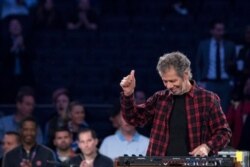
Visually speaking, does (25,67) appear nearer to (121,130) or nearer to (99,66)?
(99,66)

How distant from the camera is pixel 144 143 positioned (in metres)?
11.6

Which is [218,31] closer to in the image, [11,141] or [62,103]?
[62,103]

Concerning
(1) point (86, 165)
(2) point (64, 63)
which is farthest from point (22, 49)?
(1) point (86, 165)

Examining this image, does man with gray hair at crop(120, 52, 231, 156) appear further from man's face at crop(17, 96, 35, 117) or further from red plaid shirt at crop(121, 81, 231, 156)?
man's face at crop(17, 96, 35, 117)

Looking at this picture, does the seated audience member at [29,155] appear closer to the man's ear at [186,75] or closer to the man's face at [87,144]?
the man's face at [87,144]

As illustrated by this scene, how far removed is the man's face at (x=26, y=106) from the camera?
12.9 m

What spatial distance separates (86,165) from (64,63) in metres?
6.22

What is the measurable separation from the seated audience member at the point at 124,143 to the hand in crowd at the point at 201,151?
4.34m

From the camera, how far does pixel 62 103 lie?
13016 millimetres

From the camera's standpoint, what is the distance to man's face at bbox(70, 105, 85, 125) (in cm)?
1250

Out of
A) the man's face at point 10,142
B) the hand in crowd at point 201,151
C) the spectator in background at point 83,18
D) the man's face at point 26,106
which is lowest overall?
the hand in crowd at point 201,151

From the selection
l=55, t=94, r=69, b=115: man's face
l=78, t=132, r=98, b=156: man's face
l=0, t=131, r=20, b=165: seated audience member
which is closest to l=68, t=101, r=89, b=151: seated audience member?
l=55, t=94, r=69, b=115: man's face

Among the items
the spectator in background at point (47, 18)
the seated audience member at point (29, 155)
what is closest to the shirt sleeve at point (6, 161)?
the seated audience member at point (29, 155)

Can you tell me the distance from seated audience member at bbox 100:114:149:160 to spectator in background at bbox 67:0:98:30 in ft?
16.2
